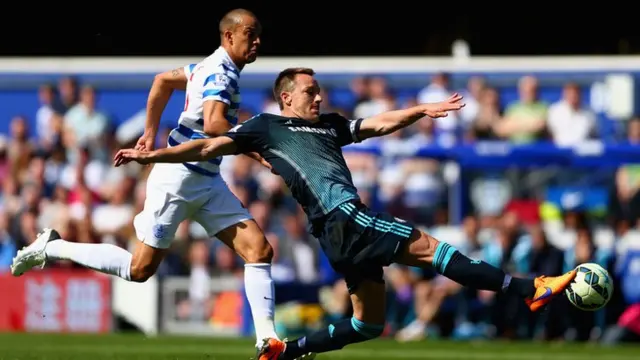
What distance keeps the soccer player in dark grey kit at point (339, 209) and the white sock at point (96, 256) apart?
1.49m

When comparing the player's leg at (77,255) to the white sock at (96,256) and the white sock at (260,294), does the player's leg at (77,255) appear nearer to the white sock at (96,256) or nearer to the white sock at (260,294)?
the white sock at (96,256)

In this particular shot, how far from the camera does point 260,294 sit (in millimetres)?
10102

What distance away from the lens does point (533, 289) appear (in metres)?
8.99

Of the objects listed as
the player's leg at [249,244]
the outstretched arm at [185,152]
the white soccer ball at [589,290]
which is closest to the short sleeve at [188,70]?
the player's leg at [249,244]

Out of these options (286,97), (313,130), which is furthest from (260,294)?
(286,97)

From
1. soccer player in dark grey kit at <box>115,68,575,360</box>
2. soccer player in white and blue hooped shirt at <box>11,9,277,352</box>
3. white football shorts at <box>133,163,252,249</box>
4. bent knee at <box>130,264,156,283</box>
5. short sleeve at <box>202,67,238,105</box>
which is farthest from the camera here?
bent knee at <box>130,264,156,283</box>

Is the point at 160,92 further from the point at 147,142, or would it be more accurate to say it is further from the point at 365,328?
the point at 365,328

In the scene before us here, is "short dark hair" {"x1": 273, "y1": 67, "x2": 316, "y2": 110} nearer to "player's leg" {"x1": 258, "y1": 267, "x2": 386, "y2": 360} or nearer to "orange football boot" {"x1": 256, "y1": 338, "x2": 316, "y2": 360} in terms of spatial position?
"player's leg" {"x1": 258, "y1": 267, "x2": 386, "y2": 360}

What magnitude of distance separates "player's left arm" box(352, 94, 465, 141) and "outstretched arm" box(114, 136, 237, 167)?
2.97 ft

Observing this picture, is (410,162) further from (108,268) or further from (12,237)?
(108,268)

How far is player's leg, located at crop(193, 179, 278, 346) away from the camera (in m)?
10.1

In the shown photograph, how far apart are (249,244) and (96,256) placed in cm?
125
